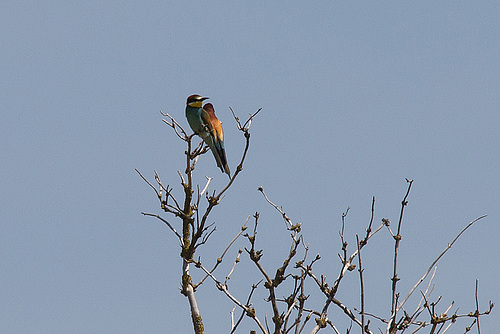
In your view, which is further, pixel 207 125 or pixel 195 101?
pixel 195 101

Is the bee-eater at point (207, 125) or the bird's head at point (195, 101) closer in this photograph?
the bee-eater at point (207, 125)

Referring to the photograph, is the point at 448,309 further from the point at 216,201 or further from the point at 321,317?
the point at 216,201

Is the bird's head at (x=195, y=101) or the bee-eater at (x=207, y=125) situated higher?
the bird's head at (x=195, y=101)

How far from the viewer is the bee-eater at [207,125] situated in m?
8.16

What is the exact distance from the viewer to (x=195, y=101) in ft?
28.9

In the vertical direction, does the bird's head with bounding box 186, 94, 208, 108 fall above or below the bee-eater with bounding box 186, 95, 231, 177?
above

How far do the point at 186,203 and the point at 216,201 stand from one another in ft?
1.09

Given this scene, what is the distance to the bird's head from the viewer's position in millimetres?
8742

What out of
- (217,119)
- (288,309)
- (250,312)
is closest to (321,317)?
(288,309)

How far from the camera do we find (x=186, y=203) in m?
6.22

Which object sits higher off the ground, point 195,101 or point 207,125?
point 195,101

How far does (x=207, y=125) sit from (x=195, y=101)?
0.66 meters

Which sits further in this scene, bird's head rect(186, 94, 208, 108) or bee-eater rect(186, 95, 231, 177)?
bird's head rect(186, 94, 208, 108)

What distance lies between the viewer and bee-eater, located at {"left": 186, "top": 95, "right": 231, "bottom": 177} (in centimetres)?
816
